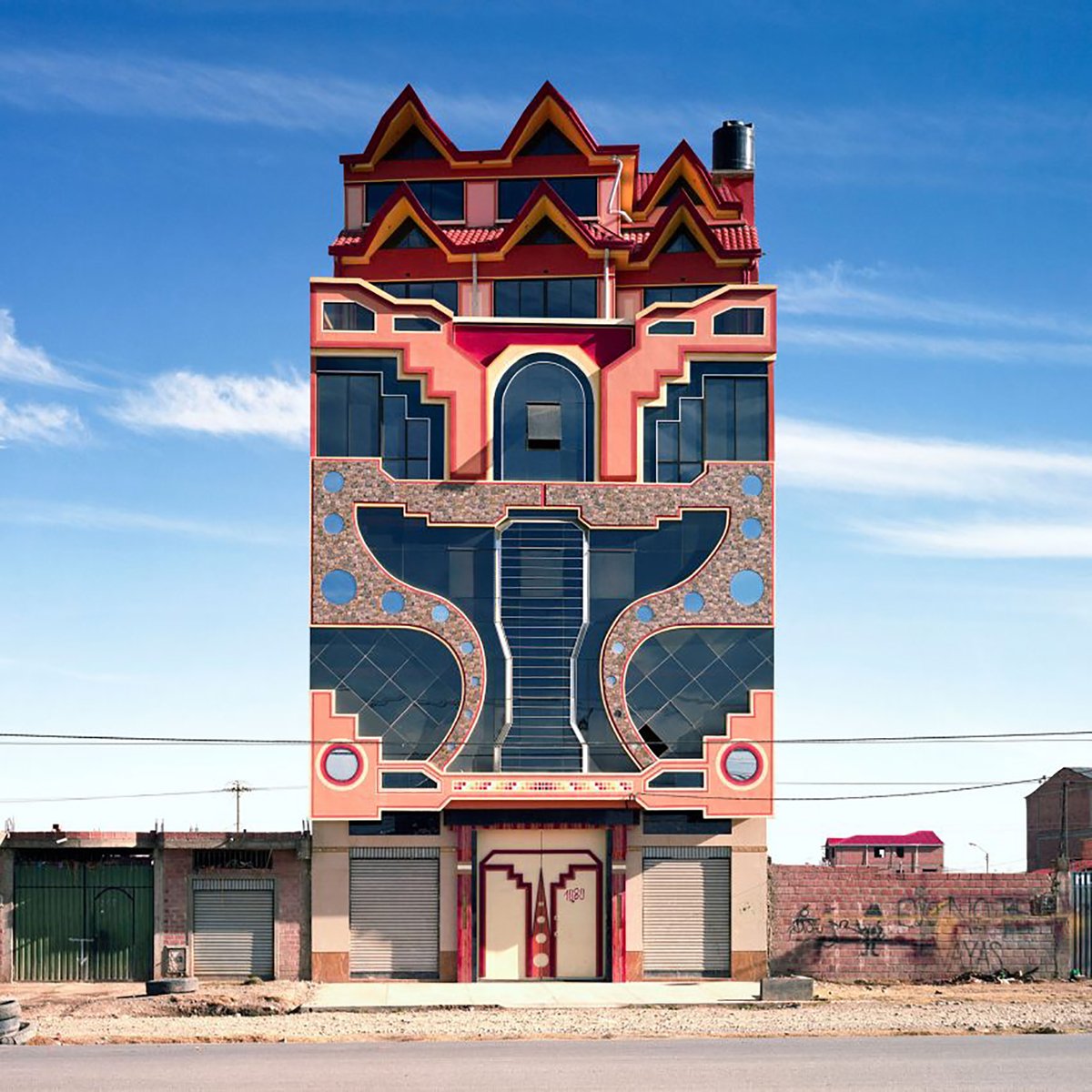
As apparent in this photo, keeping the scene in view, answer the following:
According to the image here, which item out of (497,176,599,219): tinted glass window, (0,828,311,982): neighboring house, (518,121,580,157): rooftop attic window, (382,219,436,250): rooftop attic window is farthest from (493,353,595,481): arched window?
(0,828,311,982): neighboring house

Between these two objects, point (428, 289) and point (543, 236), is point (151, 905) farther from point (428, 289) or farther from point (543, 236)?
point (543, 236)

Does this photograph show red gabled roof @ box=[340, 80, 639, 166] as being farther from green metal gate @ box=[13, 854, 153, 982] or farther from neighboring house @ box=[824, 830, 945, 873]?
neighboring house @ box=[824, 830, 945, 873]

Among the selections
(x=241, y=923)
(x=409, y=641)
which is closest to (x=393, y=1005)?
(x=241, y=923)

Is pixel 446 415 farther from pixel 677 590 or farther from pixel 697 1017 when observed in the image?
pixel 697 1017

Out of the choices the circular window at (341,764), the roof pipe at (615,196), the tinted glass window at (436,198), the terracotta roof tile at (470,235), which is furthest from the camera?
the tinted glass window at (436,198)

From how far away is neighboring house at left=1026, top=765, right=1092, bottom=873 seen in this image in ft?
290

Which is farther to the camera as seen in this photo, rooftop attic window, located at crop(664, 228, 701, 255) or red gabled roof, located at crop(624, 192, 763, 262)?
rooftop attic window, located at crop(664, 228, 701, 255)

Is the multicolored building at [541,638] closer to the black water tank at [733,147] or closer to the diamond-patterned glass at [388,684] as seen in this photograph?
the diamond-patterned glass at [388,684]

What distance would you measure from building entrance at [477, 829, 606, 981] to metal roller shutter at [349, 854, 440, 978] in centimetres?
Answer: 145

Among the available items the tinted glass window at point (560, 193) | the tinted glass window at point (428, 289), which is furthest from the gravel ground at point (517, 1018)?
the tinted glass window at point (560, 193)

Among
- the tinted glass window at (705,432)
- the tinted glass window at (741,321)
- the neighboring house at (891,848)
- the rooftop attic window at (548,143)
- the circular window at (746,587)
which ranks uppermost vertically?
the rooftop attic window at (548,143)

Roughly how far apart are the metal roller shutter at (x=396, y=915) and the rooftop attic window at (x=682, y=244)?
21.6 m

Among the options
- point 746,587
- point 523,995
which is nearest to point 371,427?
point 746,587

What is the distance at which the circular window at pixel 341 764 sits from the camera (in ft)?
165
